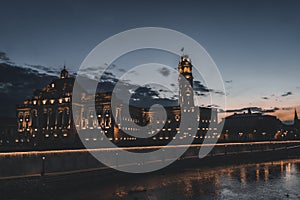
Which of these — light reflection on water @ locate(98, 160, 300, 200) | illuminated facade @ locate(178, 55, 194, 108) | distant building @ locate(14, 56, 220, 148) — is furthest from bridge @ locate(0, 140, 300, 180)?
illuminated facade @ locate(178, 55, 194, 108)

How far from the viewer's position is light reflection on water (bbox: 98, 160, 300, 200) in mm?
43219

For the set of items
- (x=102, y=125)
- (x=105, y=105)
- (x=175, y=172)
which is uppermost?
(x=105, y=105)

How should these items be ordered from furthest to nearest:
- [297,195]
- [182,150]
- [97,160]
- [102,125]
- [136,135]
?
[136,135], [102,125], [182,150], [97,160], [297,195]

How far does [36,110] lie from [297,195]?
13345cm

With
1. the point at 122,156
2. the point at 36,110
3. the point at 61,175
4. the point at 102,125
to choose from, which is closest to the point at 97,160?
the point at 122,156

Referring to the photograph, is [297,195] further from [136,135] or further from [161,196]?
[136,135]

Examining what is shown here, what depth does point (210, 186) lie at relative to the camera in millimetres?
51094

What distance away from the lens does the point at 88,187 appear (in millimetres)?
48312

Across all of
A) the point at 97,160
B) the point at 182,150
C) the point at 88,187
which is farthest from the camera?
the point at 182,150

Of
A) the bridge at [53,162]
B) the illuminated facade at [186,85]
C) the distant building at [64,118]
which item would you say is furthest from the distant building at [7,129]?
the bridge at [53,162]

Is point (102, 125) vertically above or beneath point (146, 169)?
above

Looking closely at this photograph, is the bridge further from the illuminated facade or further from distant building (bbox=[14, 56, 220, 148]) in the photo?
the illuminated facade

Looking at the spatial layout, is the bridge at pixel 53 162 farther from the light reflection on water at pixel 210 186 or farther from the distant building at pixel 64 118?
the distant building at pixel 64 118

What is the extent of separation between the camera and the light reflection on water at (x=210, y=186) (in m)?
43.2
